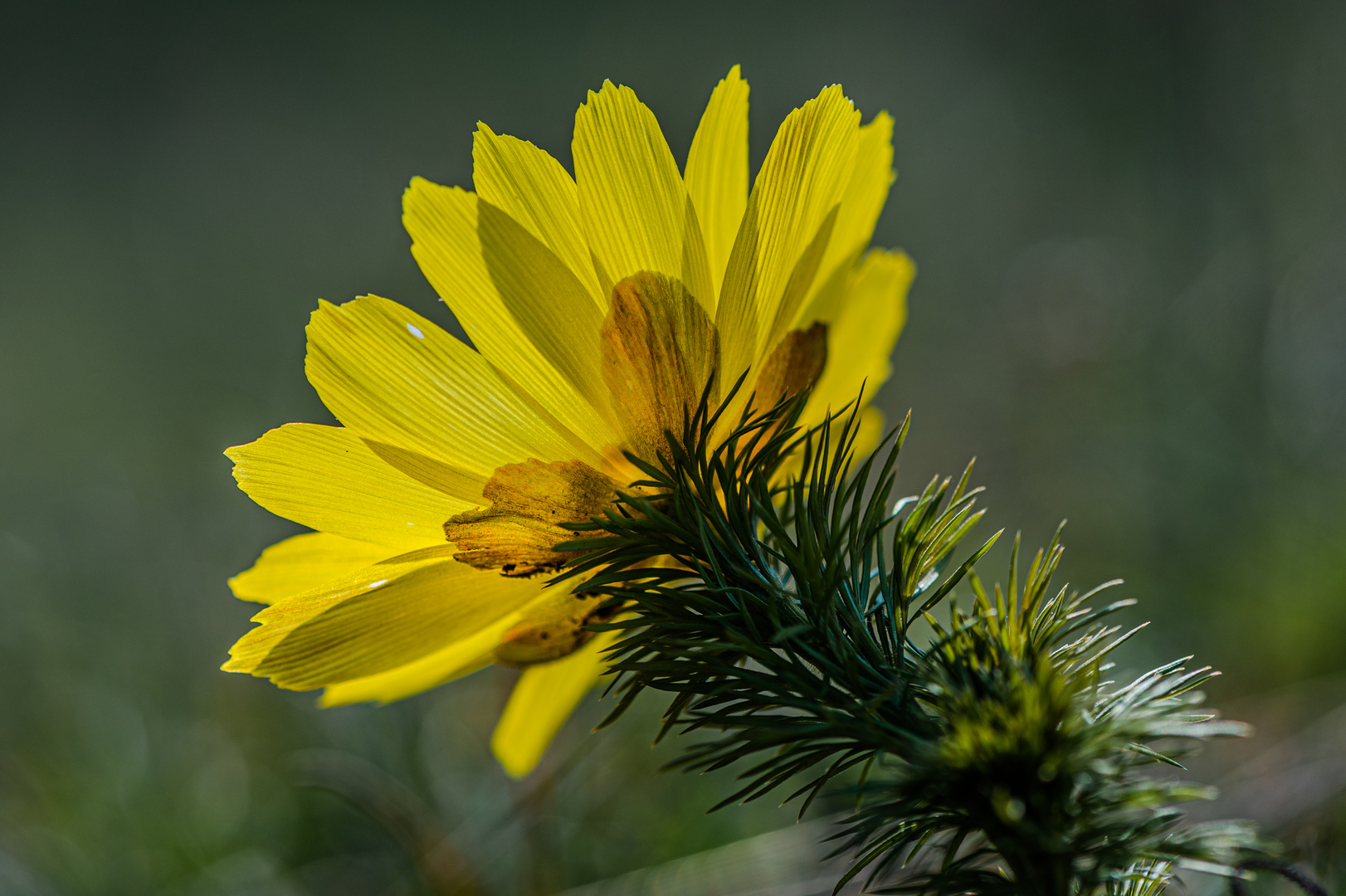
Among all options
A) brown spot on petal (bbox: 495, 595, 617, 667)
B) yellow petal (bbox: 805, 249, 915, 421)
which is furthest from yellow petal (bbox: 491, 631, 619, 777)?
yellow petal (bbox: 805, 249, 915, 421)

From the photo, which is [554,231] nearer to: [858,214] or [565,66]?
[858,214]

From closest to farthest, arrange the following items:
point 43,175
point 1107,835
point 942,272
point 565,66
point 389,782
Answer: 1. point 1107,835
2. point 389,782
3. point 942,272
4. point 43,175
5. point 565,66

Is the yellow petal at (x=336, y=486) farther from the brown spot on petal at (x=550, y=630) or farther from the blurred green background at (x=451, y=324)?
the blurred green background at (x=451, y=324)

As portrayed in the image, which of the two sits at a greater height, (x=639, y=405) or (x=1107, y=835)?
(x=639, y=405)

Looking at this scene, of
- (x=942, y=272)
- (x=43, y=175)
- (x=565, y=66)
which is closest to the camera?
(x=942, y=272)

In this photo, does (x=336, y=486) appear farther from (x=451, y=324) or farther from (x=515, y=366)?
(x=451, y=324)

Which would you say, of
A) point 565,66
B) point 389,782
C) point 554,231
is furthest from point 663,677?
point 565,66

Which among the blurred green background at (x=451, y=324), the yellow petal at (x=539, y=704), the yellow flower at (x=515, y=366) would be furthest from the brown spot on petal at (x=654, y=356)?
the blurred green background at (x=451, y=324)
